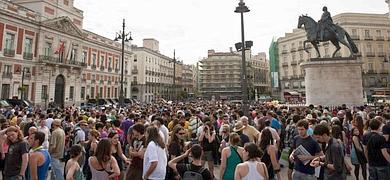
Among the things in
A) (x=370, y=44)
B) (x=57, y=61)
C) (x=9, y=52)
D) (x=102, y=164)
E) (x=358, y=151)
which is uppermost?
(x=370, y=44)

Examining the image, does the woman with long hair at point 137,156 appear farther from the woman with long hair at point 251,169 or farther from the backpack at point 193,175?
the woman with long hair at point 251,169

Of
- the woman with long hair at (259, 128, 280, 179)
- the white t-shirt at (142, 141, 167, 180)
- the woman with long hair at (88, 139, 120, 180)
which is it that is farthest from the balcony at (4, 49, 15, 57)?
the woman with long hair at (259, 128, 280, 179)

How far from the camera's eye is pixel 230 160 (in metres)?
5.00

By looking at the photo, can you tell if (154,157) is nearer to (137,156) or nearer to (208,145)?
(137,156)

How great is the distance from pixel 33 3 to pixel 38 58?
8790 mm

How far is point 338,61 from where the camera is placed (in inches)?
776

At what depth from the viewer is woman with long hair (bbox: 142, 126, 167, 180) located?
4383mm

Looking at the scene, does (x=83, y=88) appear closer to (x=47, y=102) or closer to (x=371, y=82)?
(x=47, y=102)

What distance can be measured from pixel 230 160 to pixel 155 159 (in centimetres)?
141

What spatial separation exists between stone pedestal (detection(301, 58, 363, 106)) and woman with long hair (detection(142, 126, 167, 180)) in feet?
59.7

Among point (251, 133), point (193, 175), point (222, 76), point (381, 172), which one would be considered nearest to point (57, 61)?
point (251, 133)

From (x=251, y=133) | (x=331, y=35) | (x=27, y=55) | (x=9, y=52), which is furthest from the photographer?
(x=27, y=55)

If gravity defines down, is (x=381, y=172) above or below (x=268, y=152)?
below

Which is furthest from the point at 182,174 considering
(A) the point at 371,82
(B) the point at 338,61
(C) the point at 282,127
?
(A) the point at 371,82
